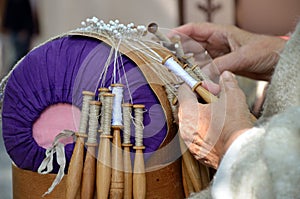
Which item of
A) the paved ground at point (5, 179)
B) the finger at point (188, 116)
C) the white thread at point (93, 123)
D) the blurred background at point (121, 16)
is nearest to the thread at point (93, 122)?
the white thread at point (93, 123)

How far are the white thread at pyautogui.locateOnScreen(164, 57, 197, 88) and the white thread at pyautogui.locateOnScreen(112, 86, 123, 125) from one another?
4.2 inches

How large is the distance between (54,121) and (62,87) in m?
0.06

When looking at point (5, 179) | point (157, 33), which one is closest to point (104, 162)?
point (157, 33)

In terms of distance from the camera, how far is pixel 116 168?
0.88 metres

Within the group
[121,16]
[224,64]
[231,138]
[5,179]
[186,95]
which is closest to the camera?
[231,138]

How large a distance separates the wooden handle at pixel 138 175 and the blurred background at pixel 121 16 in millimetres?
544

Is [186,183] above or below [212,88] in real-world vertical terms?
below

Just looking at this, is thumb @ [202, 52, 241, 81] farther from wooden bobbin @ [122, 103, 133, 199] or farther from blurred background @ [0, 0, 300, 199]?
wooden bobbin @ [122, 103, 133, 199]

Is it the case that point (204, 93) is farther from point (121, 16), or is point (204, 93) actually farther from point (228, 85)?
point (121, 16)

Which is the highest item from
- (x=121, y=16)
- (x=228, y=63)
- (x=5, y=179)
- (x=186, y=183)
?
(x=228, y=63)

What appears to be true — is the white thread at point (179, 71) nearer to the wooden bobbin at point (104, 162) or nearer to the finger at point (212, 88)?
the finger at point (212, 88)

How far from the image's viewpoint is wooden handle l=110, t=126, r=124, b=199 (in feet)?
2.89

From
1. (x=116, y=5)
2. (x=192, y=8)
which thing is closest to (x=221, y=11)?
(x=192, y=8)

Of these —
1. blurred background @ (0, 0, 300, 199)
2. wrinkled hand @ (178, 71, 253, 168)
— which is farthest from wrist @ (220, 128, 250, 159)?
blurred background @ (0, 0, 300, 199)
